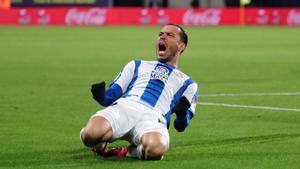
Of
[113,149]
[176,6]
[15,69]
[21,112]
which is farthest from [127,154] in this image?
[176,6]

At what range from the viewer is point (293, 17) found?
51.4 meters

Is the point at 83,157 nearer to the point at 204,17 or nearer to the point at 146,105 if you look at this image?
the point at 146,105

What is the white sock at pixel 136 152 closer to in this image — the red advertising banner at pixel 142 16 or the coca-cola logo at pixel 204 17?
the red advertising banner at pixel 142 16

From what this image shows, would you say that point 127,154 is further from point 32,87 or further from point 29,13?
point 29,13

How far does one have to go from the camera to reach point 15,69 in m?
22.0

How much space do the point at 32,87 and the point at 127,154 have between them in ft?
27.4

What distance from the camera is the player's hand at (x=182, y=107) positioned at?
9.51m

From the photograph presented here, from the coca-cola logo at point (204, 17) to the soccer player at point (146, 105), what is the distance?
40893 mm

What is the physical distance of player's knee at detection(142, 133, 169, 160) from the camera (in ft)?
30.0

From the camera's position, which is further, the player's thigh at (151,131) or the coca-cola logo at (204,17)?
the coca-cola logo at (204,17)

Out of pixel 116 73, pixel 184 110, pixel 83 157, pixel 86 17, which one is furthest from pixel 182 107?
pixel 86 17

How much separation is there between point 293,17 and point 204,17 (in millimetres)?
4706

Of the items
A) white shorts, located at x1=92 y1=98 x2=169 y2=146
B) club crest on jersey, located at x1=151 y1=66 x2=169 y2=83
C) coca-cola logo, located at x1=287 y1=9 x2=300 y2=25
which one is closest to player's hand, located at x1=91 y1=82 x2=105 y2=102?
white shorts, located at x1=92 y1=98 x2=169 y2=146

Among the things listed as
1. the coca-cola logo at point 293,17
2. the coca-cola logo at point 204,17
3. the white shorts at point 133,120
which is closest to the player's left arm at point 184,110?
the white shorts at point 133,120
